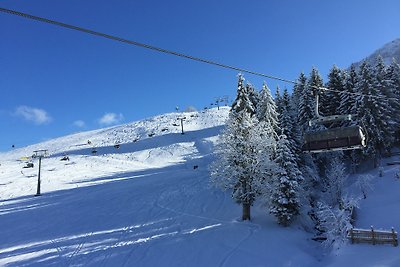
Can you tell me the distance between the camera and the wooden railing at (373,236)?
23.0m

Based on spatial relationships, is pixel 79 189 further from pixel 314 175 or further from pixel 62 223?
pixel 314 175

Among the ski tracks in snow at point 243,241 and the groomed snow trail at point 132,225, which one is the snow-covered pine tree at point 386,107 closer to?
the groomed snow trail at point 132,225

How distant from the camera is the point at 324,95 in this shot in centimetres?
4847

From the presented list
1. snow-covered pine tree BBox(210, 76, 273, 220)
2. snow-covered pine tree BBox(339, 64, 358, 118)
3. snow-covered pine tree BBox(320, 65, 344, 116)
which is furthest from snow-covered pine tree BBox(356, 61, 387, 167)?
snow-covered pine tree BBox(210, 76, 273, 220)

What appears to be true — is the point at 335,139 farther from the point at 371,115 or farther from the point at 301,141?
the point at 371,115

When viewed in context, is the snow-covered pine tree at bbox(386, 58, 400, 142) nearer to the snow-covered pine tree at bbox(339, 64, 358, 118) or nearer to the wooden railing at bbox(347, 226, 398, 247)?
the snow-covered pine tree at bbox(339, 64, 358, 118)

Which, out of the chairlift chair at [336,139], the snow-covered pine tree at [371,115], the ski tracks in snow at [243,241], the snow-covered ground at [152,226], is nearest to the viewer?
the chairlift chair at [336,139]

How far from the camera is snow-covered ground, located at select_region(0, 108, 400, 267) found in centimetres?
2230

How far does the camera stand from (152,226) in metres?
28.4

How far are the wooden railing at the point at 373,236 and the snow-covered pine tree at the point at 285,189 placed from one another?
5.61 metres

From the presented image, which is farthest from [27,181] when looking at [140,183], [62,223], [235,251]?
[235,251]

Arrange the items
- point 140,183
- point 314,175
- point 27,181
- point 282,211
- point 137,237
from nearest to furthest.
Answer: point 137,237 < point 282,211 < point 314,175 < point 140,183 < point 27,181

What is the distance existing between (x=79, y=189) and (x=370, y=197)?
118ft

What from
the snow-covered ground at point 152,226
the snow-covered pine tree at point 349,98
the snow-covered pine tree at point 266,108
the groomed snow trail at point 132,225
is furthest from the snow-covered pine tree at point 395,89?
the groomed snow trail at point 132,225
